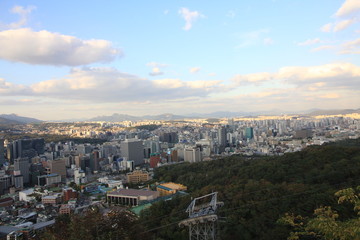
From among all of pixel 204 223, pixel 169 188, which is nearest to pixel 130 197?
pixel 169 188

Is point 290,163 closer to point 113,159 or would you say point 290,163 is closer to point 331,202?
point 331,202

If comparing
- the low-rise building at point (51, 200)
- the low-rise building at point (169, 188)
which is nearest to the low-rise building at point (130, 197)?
the low-rise building at point (169, 188)

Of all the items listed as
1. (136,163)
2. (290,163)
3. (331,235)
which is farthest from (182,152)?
(331,235)

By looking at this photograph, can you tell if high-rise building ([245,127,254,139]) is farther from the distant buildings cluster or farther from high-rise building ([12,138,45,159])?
high-rise building ([12,138,45,159])

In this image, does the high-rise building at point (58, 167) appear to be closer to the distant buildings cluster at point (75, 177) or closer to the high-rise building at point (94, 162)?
the distant buildings cluster at point (75, 177)

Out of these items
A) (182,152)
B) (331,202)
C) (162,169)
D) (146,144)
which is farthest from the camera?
(146,144)

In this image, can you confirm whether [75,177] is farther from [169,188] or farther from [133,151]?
[169,188]
